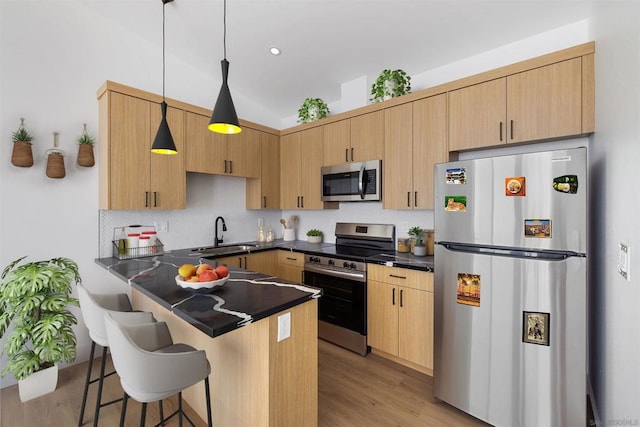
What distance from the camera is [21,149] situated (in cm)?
226

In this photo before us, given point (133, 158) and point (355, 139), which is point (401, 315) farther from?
point (133, 158)

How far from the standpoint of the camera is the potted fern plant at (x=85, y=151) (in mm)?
2551

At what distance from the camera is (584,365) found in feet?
5.03

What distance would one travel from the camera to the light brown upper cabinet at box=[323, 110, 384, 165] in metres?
2.99

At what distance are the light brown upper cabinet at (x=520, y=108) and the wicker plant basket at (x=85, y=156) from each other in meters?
3.23

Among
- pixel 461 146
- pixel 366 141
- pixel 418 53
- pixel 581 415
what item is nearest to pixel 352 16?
pixel 418 53

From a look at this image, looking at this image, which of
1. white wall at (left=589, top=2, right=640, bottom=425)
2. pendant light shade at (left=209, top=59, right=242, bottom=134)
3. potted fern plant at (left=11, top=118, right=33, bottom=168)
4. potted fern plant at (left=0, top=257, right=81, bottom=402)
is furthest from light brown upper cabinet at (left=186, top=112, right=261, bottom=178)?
white wall at (left=589, top=2, right=640, bottom=425)

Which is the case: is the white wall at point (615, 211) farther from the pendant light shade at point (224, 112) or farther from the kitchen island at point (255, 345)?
the pendant light shade at point (224, 112)

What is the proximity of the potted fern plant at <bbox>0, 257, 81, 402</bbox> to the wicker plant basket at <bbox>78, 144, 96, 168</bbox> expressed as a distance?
90cm

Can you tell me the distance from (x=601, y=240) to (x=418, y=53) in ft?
6.93

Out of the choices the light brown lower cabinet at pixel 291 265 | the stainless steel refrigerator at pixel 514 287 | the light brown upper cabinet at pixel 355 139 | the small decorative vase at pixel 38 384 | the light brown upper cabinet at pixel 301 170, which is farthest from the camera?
the light brown upper cabinet at pixel 301 170

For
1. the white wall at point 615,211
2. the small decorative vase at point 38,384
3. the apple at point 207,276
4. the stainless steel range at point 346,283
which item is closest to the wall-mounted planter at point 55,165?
the small decorative vase at point 38,384

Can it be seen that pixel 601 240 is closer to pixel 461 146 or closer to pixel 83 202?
pixel 461 146

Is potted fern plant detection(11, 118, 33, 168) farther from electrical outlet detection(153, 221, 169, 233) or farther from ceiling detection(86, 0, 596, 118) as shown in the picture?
ceiling detection(86, 0, 596, 118)
